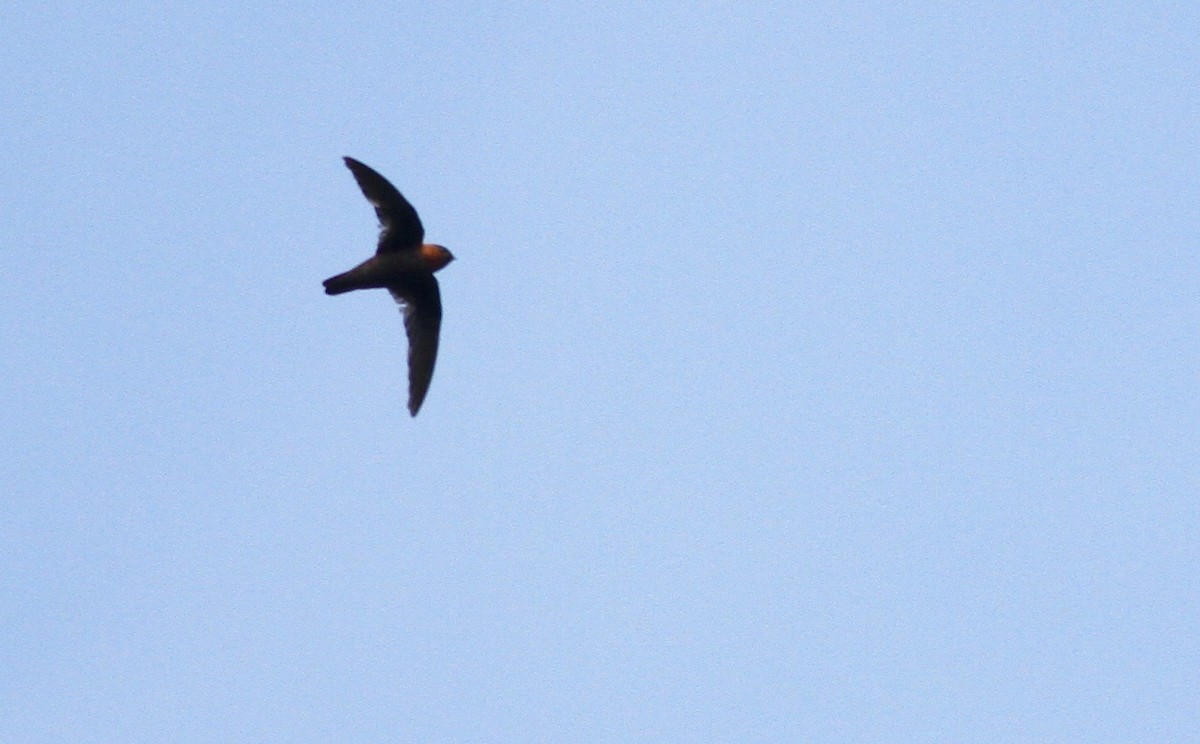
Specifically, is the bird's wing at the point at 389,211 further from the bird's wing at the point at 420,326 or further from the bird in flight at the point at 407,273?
the bird's wing at the point at 420,326

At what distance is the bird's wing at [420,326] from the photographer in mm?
22891

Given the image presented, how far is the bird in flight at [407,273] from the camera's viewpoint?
22203 millimetres

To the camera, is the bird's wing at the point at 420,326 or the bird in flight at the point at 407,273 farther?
the bird's wing at the point at 420,326

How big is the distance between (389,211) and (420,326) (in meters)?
1.52

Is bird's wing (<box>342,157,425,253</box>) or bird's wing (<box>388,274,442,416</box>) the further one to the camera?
bird's wing (<box>388,274,442,416</box>)

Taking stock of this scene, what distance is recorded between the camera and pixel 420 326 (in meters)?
23.1

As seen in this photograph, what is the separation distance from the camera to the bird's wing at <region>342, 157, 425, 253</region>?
22156mm

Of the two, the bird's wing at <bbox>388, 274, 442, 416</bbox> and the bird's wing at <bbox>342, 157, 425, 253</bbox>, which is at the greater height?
the bird's wing at <bbox>342, 157, 425, 253</bbox>

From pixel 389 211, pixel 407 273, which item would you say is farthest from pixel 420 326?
pixel 389 211

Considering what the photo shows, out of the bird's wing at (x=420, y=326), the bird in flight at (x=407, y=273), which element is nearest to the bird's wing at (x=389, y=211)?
the bird in flight at (x=407, y=273)

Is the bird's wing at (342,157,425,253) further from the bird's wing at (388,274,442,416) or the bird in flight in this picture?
the bird's wing at (388,274,442,416)

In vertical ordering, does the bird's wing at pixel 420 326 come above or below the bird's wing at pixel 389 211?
below

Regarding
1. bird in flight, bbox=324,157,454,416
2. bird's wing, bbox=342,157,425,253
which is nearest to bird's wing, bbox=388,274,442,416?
bird in flight, bbox=324,157,454,416

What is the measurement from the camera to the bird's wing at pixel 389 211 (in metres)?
22.2
